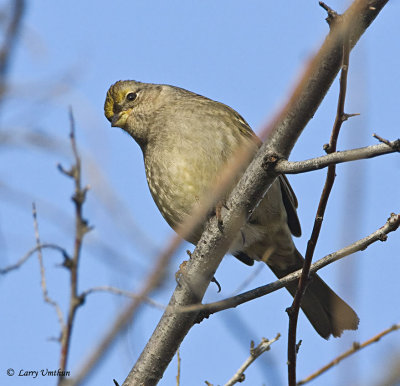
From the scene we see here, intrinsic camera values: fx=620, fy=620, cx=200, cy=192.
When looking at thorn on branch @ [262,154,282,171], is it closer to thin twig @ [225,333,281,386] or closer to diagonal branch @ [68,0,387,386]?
diagonal branch @ [68,0,387,386]

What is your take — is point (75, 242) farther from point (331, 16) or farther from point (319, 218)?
point (331, 16)

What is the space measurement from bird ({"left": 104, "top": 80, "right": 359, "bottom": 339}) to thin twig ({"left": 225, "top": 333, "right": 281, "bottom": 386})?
1.21m

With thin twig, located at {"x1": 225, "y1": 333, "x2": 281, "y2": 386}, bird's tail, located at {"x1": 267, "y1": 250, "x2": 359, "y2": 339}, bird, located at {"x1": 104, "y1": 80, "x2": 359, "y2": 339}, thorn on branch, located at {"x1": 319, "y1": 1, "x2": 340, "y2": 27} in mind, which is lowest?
thin twig, located at {"x1": 225, "y1": 333, "x2": 281, "y2": 386}

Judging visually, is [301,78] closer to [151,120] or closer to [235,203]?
[235,203]

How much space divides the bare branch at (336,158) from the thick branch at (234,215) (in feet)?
0.32

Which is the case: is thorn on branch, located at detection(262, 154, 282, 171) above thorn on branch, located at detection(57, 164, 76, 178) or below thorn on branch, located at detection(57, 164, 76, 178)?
below

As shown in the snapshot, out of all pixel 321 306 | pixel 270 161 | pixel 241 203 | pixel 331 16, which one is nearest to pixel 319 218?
pixel 270 161

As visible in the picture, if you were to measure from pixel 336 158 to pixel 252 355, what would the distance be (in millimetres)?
1320

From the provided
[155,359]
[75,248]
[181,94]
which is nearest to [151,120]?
[181,94]

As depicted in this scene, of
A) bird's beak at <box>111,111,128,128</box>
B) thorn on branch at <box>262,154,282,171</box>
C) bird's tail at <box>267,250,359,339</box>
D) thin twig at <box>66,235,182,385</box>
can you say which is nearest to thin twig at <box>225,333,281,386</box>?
thorn on branch at <box>262,154,282,171</box>

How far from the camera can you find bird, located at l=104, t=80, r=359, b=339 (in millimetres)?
4859

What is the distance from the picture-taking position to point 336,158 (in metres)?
2.69

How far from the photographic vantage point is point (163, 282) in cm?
145

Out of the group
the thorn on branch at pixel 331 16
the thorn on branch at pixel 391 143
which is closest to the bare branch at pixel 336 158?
the thorn on branch at pixel 391 143
